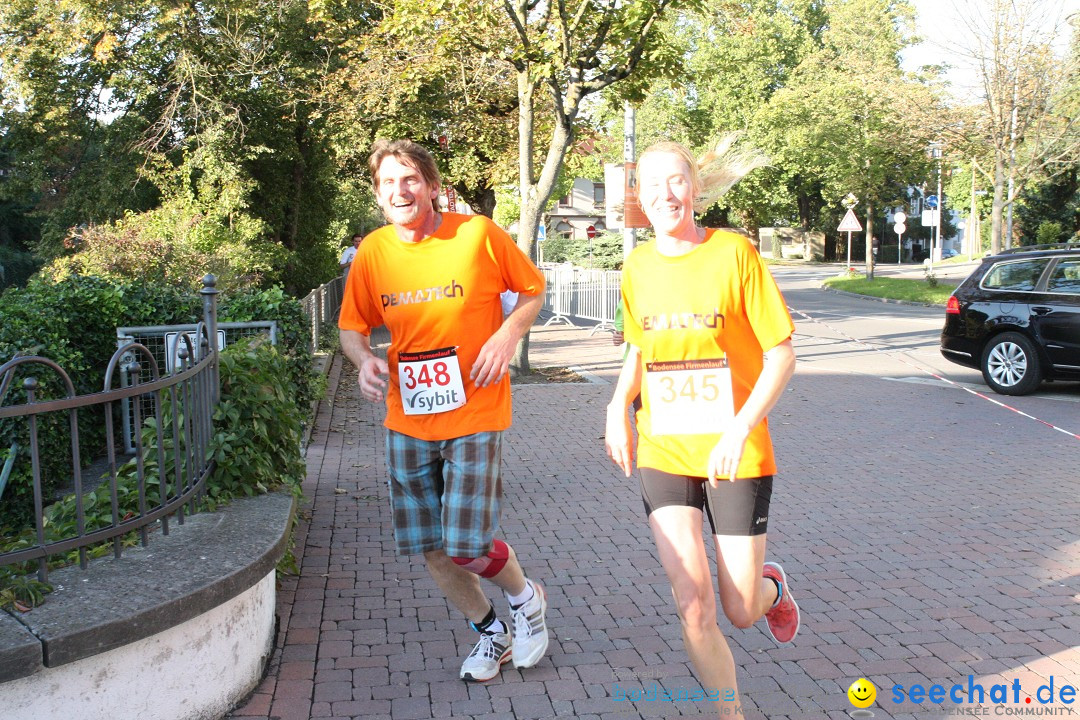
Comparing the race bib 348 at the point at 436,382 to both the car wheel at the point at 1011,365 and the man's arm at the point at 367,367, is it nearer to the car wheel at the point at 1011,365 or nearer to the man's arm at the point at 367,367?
the man's arm at the point at 367,367

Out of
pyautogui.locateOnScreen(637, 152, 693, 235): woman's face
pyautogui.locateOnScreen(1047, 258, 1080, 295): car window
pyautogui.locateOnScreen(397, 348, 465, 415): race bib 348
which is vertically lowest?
pyautogui.locateOnScreen(397, 348, 465, 415): race bib 348

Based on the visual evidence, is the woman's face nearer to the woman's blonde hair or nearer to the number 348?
the woman's blonde hair

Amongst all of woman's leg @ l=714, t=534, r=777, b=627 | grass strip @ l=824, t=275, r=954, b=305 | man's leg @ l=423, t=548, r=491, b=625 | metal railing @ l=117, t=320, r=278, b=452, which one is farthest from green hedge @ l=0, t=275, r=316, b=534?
grass strip @ l=824, t=275, r=954, b=305

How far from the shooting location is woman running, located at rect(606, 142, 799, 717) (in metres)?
3.15

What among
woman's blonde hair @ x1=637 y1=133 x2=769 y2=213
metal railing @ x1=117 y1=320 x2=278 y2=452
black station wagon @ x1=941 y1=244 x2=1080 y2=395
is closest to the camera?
woman's blonde hair @ x1=637 y1=133 x2=769 y2=213

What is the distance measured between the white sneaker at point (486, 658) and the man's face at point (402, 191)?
1650 mm

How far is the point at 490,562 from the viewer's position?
3.80 meters

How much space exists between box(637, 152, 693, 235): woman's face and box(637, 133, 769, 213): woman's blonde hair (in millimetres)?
90

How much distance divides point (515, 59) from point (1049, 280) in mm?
6828

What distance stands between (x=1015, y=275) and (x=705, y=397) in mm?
9997

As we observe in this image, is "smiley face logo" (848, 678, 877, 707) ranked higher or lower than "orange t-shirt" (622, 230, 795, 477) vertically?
lower

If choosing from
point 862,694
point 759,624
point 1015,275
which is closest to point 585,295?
point 1015,275

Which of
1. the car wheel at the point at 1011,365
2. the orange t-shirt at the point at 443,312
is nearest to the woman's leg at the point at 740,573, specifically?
the orange t-shirt at the point at 443,312

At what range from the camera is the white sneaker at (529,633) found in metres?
3.96
